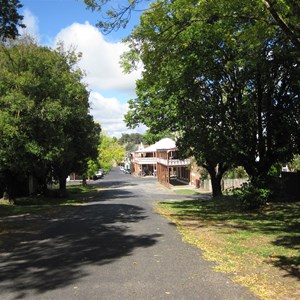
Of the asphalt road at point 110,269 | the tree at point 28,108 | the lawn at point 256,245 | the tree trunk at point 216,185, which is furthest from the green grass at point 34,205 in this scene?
the tree trunk at point 216,185

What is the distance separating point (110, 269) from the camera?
7.46 meters

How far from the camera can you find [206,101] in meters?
19.4

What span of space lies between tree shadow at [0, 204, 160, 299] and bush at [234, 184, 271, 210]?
6089mm

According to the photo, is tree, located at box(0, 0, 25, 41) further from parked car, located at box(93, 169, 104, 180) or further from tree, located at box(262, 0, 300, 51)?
parked car, located at box(93, 169, 104, 180)

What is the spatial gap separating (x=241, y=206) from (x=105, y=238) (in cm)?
923

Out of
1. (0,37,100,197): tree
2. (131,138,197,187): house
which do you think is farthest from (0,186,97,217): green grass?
(131,138,197,187): house

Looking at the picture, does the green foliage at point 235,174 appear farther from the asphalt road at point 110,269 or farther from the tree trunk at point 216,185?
the asphalt road at point 110,269

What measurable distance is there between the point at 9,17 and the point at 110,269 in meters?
10.6

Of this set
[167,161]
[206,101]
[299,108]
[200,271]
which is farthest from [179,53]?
[167,161]

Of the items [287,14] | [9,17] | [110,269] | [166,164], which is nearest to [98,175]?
[166,164]

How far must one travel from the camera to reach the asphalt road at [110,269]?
6047 mm

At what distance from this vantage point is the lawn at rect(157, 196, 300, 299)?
6.49 m

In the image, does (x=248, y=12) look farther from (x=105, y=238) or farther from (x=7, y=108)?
(x=7, y=108)

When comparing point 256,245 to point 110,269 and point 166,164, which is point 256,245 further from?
point 166,164
